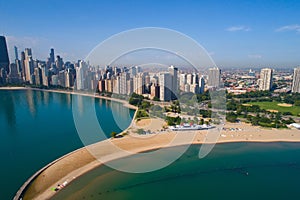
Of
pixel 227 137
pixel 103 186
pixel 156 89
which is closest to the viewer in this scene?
pixel 103 186

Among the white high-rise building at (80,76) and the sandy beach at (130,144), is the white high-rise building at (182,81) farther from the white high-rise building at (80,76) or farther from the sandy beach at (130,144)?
the white high-rise building at (80,76)

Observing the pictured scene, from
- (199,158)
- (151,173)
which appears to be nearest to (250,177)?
(199,158)

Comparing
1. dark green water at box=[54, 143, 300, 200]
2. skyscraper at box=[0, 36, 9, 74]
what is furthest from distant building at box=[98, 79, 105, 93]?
skyscraper at box=[0, 36, 9, 74]

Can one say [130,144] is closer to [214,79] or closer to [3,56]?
[214,79]

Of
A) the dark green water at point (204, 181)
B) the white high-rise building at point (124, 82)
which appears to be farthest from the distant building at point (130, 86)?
the dark green water at point (204, 181)

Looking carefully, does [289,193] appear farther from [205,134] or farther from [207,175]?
[205,134]
